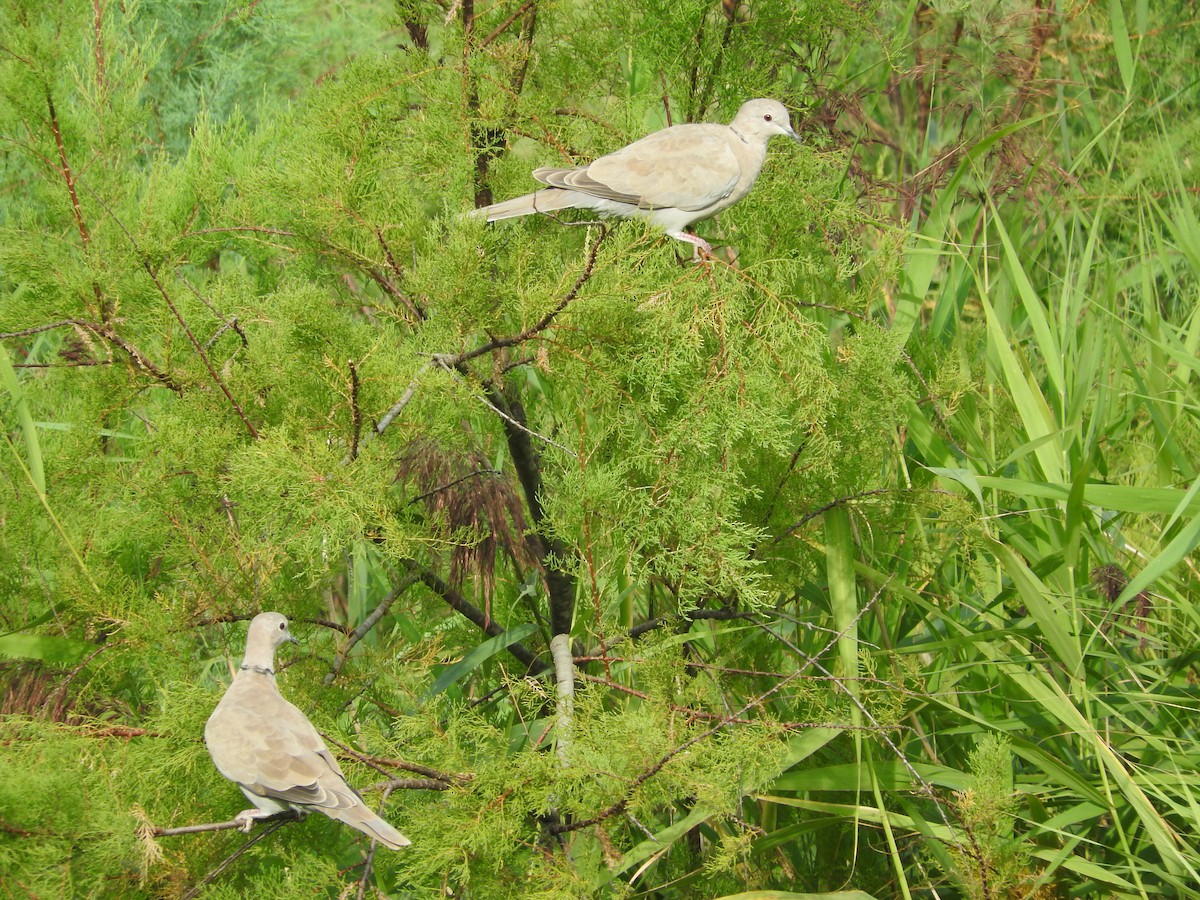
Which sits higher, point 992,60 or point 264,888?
point 992,60

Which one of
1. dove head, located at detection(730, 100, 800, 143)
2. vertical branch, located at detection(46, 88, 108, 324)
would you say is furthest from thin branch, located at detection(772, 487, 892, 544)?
vertical branch, located at detection(46, 88, 108, 324)

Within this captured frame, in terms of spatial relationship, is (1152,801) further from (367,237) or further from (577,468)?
(367,237)

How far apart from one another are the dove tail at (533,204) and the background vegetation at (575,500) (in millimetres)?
95

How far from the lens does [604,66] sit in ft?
8.98

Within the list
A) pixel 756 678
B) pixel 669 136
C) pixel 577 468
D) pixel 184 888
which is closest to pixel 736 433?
pixel 577 468

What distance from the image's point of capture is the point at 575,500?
213cm

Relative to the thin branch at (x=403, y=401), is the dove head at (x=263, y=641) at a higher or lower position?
lower

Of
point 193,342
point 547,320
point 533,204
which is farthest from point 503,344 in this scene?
point 193,342

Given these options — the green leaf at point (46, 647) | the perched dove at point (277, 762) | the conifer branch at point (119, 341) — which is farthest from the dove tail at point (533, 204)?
the green leaf at point (46, 647)

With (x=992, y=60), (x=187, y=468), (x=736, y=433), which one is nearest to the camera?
(x=736, y=433)

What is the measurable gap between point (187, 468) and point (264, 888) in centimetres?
77

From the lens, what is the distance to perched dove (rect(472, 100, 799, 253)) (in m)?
2.41

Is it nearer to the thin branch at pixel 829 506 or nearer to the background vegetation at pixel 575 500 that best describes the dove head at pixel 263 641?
the background vegetation at pixel 575 500

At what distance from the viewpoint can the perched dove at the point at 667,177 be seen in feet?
7.92
